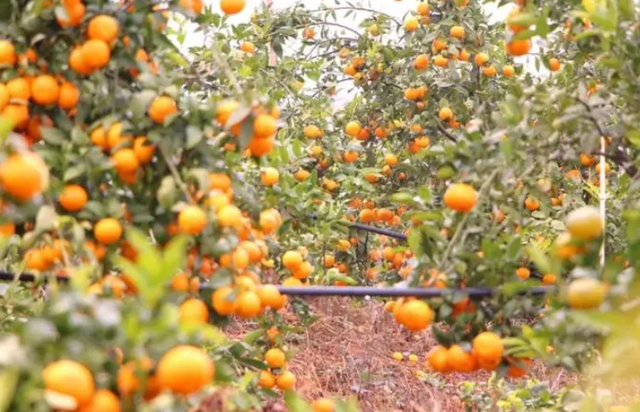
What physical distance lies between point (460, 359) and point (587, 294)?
11.8 inches

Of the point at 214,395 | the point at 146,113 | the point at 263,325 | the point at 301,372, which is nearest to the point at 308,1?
the point at 301,372

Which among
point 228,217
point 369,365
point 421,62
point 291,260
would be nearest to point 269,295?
point 228,217

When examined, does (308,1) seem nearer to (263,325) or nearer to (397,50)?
(397,50)

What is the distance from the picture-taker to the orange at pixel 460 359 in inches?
56.5

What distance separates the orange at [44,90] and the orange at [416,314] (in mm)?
764

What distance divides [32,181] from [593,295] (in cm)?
87

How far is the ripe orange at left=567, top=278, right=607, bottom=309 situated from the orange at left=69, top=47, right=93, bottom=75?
936 millimetres

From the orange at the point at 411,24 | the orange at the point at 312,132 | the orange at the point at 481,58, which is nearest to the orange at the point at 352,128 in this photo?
the orange at the point at 312,132

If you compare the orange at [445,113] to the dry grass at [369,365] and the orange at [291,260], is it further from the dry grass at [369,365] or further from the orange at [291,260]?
→ the orange at [291,260]

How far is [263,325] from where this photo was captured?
2121 mm

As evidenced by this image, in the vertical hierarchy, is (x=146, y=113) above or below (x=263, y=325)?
above

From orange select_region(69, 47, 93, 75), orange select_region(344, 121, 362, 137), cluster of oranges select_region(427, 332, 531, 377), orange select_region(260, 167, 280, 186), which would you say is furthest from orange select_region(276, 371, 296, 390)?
orange select_region(344, 121, 362, 137)

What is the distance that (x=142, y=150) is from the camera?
1.41 meters

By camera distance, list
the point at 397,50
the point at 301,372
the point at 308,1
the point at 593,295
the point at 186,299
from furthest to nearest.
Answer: the point at 308,1, the point at 301,372, the point at 397,50, the point at 186,299, the point at 593,295
